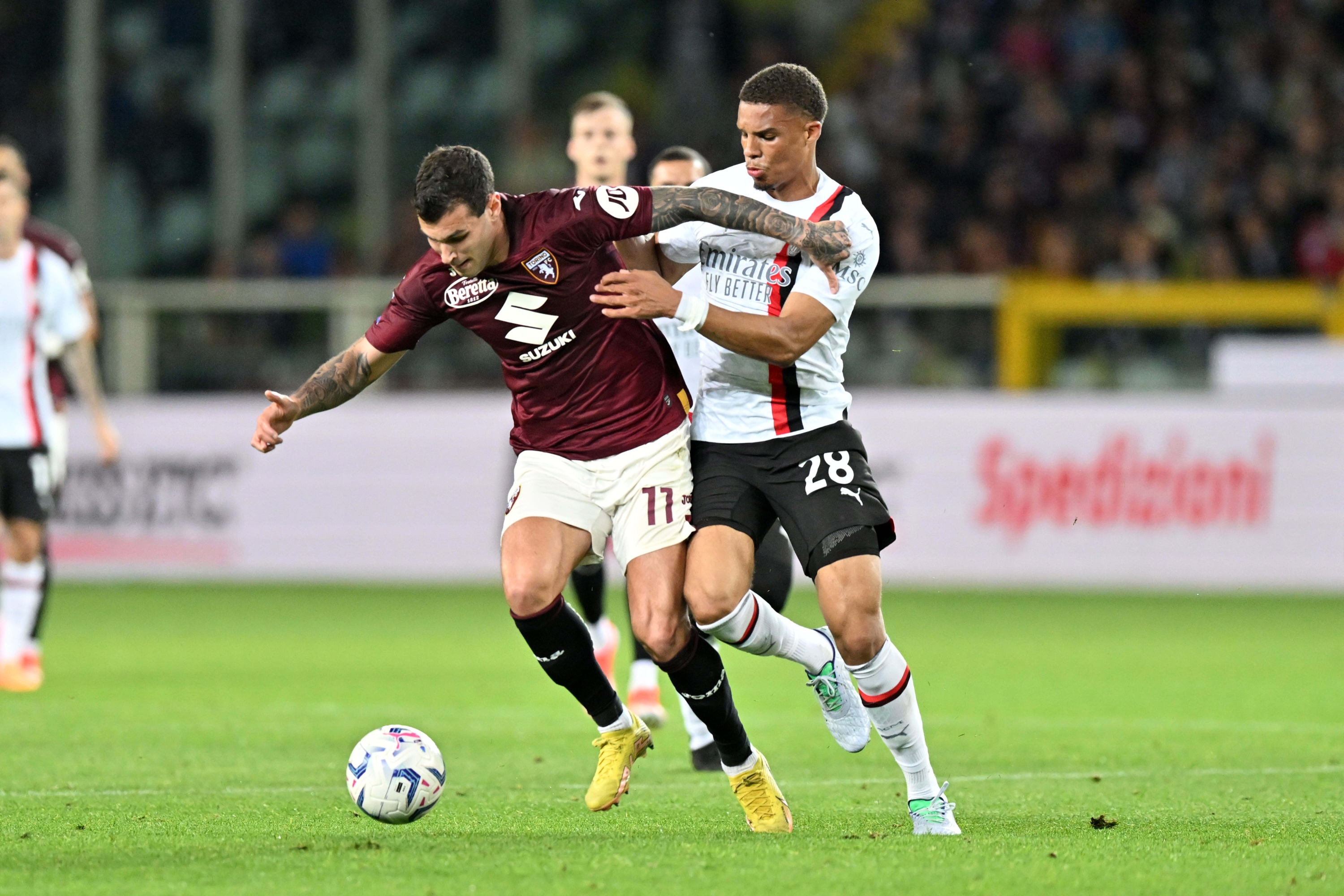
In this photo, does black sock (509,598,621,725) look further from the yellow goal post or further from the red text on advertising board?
the yellow goal post

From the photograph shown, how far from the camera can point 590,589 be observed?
832 centimetres

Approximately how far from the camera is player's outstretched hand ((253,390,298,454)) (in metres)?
5.99

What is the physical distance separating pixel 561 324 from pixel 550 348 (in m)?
0.08

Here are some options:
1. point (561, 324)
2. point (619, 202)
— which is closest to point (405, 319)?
point (561, 324)

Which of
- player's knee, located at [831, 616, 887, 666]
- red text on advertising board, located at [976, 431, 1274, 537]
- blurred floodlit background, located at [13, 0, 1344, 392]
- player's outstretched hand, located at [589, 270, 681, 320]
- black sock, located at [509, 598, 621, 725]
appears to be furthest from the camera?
blurred floodlit background, located at [13, 0, 1344, 392]

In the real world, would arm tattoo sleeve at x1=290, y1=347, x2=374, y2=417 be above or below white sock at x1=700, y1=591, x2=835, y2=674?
above

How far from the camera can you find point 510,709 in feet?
30.3

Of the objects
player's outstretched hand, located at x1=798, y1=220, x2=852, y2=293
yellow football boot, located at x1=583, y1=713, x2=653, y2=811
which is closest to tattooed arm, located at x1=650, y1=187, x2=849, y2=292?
player's outstretched hand, located at x1=798, y1=220, x2=852, y2=293

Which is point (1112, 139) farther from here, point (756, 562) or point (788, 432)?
point (788, 432)

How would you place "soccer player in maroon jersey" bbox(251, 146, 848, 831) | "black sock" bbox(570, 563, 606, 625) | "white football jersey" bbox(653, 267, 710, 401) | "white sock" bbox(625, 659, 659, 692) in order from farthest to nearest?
"black sock" bbox(570, 563, 606, 625) < "white sock" bbox(625, 659, 659, 692) < "white football jersey" bbox(653, 267, 710, 401) < "soccer player in maroon jersey" bbox(251, 146, 848, 831)

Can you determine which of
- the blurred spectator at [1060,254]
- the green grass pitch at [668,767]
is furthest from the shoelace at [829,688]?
the blurred spectator at [1060,254]

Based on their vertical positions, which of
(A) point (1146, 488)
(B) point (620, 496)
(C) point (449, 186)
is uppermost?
(C) point (449, 186)

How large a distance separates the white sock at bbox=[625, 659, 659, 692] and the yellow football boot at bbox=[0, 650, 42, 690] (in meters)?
3.43

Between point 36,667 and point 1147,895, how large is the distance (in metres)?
6.90
